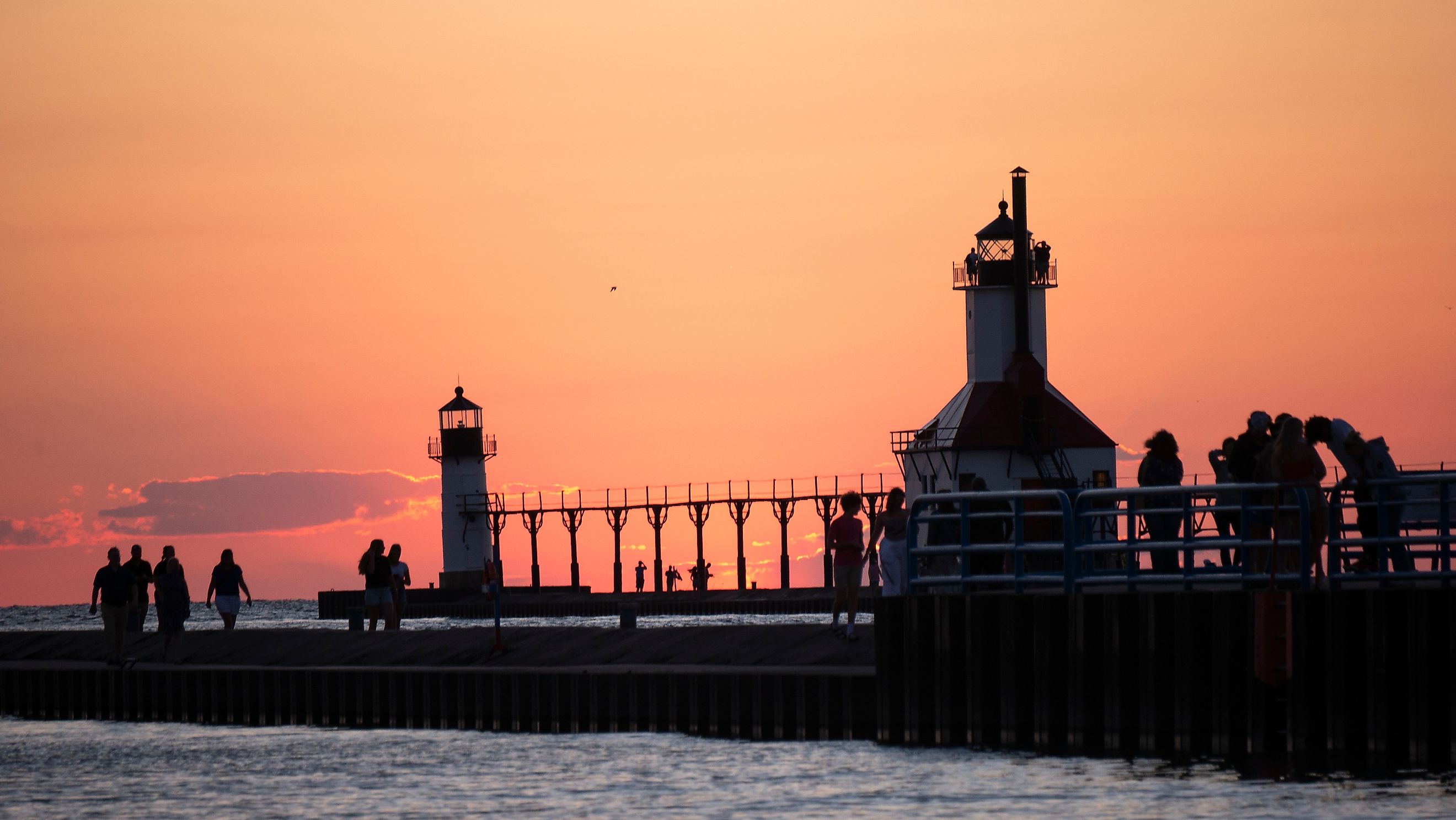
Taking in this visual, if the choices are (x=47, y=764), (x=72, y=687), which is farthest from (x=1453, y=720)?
(x=72, y=687)

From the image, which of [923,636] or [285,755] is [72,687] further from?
[923,636]

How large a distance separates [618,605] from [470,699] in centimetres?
5264

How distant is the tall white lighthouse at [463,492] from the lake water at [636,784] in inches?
2271

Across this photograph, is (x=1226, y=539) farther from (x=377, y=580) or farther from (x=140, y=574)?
(x=140, y=574)

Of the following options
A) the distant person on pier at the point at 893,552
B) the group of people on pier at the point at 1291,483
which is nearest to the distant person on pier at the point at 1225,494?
the group of people on pier at the point at 1291,483

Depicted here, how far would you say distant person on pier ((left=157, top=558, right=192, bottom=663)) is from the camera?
3073cm

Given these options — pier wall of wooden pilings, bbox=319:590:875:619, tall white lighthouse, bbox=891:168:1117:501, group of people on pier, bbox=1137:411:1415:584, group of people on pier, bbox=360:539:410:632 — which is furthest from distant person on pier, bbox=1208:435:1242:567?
pier wall of wooden pilings, bbox=319:590:875:619

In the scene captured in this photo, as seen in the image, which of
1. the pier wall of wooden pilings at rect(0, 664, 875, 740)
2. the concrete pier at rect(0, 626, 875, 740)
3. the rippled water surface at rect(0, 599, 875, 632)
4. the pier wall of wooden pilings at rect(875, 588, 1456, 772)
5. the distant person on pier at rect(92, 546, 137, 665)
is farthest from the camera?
the rippled water surface at rect(0, 599, 875, 632)

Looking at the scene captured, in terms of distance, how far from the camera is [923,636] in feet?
64.0

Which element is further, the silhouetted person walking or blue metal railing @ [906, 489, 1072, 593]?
the silhouetted person walking

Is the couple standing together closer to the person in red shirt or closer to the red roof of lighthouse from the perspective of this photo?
the person in red shirt

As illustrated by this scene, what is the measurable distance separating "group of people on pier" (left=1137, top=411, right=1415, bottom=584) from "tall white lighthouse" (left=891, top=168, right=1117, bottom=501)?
38.2 m

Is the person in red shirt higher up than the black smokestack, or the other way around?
the black smokestack

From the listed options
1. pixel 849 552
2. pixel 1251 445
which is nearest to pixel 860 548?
pixel 849 552
